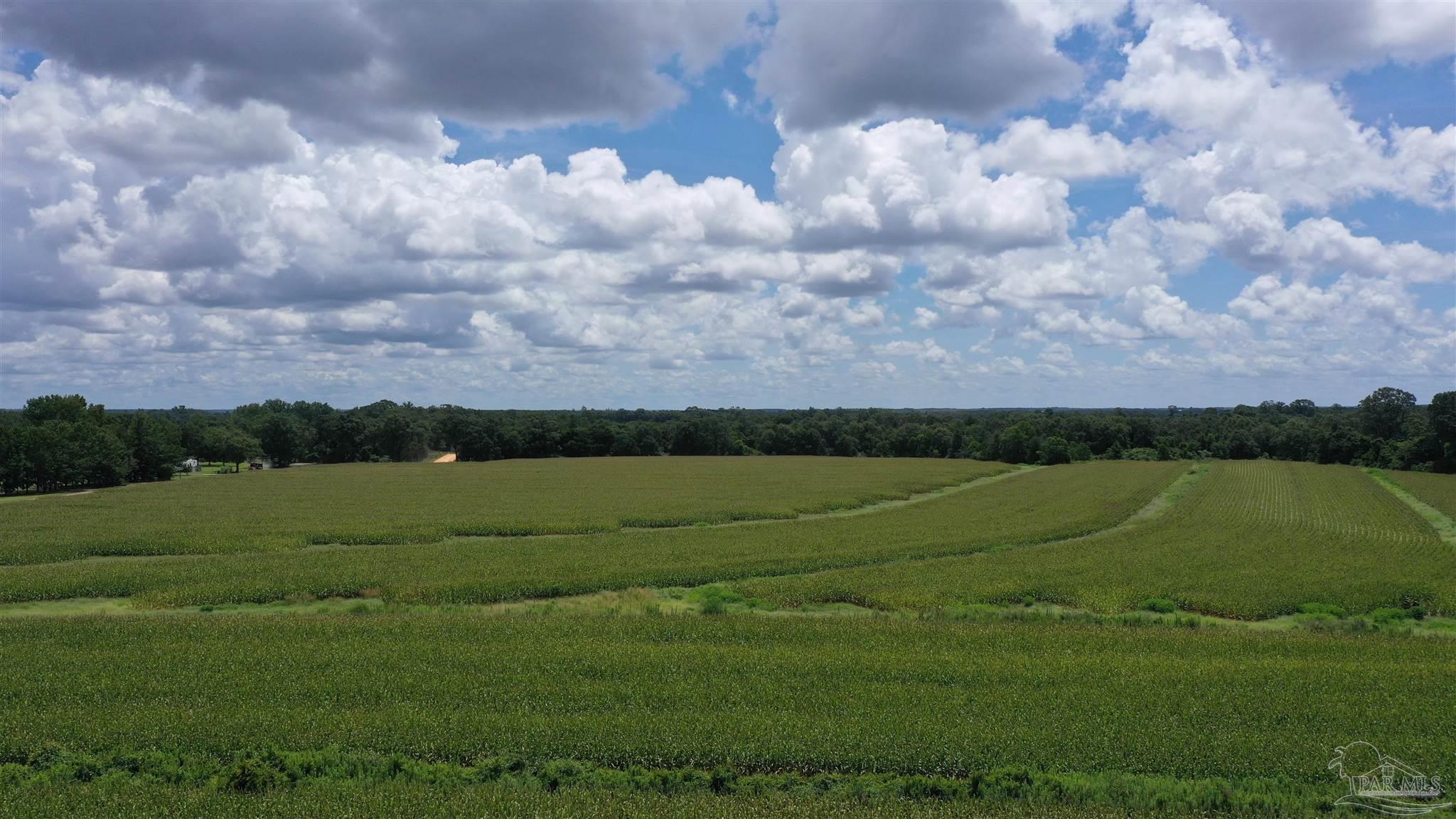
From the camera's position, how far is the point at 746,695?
1611cm

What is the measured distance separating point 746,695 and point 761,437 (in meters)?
154

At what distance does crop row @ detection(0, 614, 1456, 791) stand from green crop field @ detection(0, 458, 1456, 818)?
86 millimetres

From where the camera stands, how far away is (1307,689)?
54.1 ft

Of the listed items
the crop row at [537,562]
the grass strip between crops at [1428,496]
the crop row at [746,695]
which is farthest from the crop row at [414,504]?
the grass strip between crops at [1428,496]

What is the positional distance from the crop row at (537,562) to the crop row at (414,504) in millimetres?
3209

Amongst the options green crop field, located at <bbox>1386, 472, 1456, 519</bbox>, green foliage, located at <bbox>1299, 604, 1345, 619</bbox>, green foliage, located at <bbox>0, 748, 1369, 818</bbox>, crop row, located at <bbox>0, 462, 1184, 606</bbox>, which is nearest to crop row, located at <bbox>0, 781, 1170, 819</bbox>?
green foliage, located at <bbox>0, 748, 1369, 818</bbox>

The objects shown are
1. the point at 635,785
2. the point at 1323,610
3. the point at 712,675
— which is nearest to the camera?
the point at 635,785

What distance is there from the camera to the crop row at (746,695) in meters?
13.5

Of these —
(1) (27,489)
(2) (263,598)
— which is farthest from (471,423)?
(2) (263,598)

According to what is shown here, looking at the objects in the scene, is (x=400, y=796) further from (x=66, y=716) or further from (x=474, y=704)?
(x=66, y=716)

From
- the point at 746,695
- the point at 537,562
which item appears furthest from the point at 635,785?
the point at 537,562

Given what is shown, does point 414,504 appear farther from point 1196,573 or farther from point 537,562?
point 1196,573

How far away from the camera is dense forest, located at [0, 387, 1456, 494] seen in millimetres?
115500

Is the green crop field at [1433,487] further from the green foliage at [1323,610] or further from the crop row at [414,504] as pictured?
the green foliage at [1323,610]
